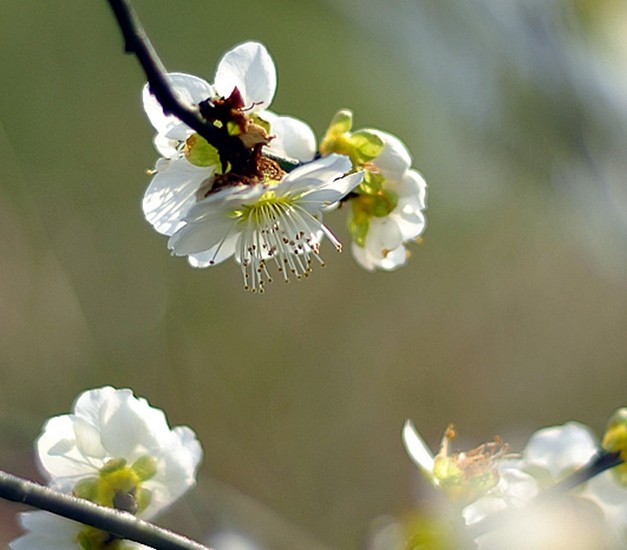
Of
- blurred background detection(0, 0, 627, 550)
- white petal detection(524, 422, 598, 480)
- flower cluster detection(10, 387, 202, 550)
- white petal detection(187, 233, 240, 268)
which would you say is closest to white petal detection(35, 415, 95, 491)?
flower cluster detection(10, 387, 202, 550)

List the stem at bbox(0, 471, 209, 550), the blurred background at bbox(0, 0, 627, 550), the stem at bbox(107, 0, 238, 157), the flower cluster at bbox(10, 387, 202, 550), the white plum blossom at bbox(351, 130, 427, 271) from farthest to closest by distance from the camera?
the blurred background at bbox(0, 0, 627, 550) < the white plum blossom at bbox(351, 130, 427, 271) < the flower cluster at bbox(10, 387, 202, 550) < the stem at bbox(107, 0, 238, 157) < the stem at bbox(0, 471, 209, 550)

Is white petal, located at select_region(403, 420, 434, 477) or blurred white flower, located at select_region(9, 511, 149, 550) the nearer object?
blurred white flower, located at select_region(9, 511, 149, 550)

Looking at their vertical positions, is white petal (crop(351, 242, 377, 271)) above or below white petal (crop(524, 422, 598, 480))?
above

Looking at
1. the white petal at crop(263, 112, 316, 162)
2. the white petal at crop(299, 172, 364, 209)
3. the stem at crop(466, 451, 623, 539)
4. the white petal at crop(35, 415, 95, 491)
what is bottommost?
the stem at crop(466, 451, 623, 539)

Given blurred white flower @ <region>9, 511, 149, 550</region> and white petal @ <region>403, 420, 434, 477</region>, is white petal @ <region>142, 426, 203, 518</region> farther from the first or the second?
white petal @ <region>403, 420, 434, 477</region>

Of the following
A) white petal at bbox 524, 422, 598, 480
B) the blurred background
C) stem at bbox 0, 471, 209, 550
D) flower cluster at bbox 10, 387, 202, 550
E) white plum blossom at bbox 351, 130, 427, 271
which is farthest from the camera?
the blurred background

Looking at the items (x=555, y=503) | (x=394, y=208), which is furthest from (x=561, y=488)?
(x=394, y=208)
